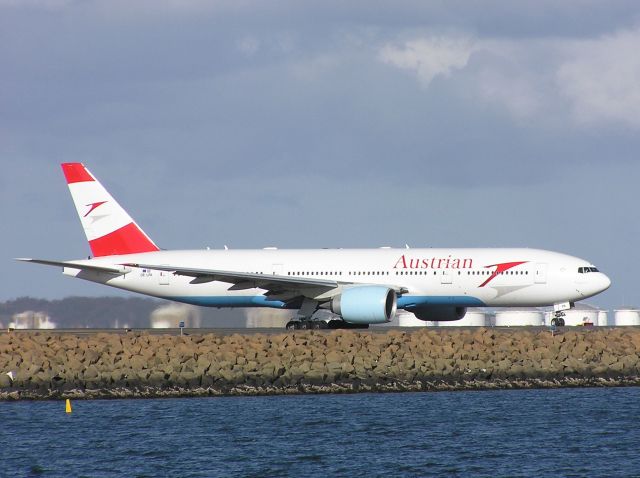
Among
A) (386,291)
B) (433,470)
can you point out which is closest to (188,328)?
(386,291)

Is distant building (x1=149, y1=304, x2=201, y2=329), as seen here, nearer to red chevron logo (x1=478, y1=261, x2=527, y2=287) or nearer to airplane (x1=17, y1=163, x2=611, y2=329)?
airplane (x1=17, y1=163, x2=611, y2=329)

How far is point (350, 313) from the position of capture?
53.1m

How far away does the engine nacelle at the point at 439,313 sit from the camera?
57719 mm

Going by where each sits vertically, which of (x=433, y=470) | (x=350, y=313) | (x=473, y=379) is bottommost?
(x=433, y=470)

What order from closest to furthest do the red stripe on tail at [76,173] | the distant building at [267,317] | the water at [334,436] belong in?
the water at [334,436]
the distant building at [267,317]
the red stripe on tail at [76,173]

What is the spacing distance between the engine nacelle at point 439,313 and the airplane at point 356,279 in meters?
0.05

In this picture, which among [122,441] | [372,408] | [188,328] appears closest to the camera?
[122,441]

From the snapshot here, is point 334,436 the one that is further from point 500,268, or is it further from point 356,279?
point 356,279

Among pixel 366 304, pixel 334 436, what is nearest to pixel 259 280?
pixel 366 304

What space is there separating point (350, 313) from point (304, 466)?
78.1ft

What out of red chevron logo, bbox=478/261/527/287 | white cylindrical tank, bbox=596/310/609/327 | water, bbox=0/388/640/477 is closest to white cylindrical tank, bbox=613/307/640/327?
white cylindrical tank, bbox=596/310/609/327

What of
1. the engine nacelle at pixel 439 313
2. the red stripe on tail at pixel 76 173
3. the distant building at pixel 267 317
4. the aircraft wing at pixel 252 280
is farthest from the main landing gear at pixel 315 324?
the red stripe on tail at pixel 76 173

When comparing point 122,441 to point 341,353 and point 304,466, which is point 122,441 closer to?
point 304,466

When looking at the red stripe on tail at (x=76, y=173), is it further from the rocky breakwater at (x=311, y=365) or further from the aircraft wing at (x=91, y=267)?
the rocky breakwater at (x=311, y=365)
